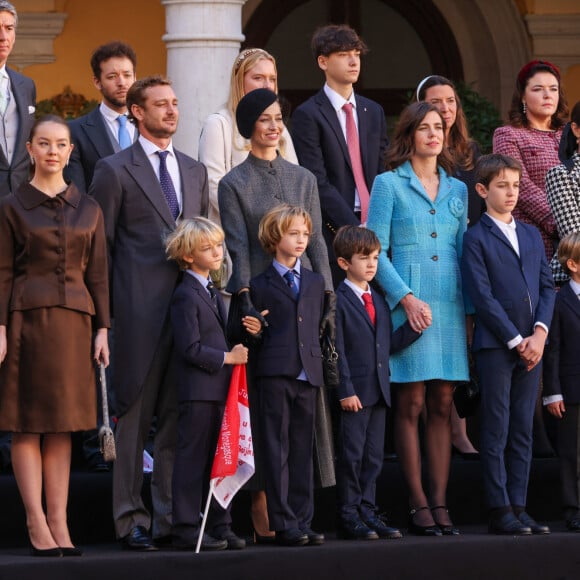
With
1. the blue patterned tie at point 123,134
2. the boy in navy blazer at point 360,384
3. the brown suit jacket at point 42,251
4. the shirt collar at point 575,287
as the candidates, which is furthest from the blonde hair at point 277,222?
the shirt collar at point 575,287

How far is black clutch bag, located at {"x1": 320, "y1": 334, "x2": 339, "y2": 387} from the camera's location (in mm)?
7582

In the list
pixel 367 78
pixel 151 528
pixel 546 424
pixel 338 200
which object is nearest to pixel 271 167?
pixel 338 200

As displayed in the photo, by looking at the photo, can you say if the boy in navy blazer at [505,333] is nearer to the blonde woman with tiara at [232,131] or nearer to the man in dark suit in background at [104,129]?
the blonde woman with tiara at [232,131]

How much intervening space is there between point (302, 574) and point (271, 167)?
174cm

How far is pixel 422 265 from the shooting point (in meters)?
8.06

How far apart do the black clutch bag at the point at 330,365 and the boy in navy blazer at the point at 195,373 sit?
15.7 inches

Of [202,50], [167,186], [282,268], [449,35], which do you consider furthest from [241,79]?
[449,35]

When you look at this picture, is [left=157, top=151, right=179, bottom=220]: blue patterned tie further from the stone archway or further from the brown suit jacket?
the stone archway

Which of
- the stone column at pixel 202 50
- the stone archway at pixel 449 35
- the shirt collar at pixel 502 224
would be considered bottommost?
the shirt collar at pixel 502 224

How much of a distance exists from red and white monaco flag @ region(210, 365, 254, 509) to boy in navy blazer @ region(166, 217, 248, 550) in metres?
0.06

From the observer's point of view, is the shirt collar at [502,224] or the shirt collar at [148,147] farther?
the shirt collar at [502,224]

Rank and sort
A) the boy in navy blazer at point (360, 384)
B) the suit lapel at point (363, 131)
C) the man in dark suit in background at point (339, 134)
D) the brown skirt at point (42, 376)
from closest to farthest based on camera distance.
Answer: the brown skirt at point (42, 376)
the boy in navy blazer at point (360, 384)
the man in dark suit in background at point (339, 134)
the suit lapel at point (363, 131)

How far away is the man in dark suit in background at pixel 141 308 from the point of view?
7.45 m

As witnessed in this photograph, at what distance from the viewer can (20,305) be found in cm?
718
